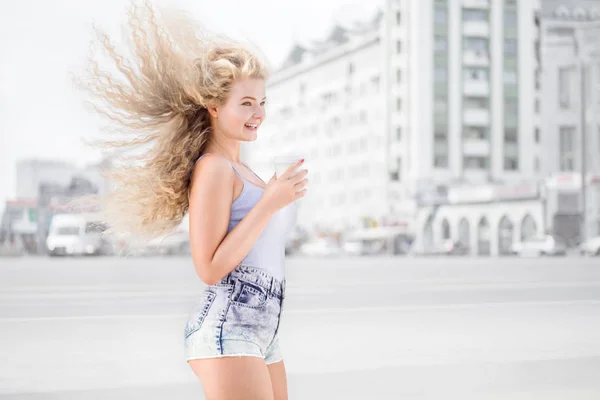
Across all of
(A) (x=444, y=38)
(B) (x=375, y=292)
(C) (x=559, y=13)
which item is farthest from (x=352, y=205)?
(B) (x=375, y=292)

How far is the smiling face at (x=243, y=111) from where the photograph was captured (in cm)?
304

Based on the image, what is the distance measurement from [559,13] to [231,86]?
291ft

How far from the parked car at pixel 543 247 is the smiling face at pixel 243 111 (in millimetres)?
56948

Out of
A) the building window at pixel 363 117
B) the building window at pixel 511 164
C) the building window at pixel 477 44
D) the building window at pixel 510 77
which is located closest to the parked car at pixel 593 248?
the building window at pixel 511 164

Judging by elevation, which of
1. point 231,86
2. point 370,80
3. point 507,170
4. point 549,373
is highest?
point 370,80

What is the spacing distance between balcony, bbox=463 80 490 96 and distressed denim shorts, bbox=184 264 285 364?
301 ft

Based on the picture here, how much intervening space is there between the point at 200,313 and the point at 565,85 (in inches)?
3077

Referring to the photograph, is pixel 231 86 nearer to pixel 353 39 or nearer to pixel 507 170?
pixel 507 170

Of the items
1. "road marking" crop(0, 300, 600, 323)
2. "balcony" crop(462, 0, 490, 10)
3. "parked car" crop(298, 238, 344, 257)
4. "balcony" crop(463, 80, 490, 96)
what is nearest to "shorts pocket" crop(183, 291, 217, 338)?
"road marking" crop(0, 300, 600, 323)

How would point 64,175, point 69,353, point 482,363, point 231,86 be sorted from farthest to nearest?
point 64,175 < point 69,353 < point 482,363 < point 231,86

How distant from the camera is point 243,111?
305cm

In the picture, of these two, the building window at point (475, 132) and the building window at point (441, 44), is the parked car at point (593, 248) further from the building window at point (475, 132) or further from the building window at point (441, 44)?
the building window at point (441, 44)

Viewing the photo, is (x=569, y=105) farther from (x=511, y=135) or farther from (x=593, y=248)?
(x=593, y=248)

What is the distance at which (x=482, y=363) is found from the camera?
29.2 ft
